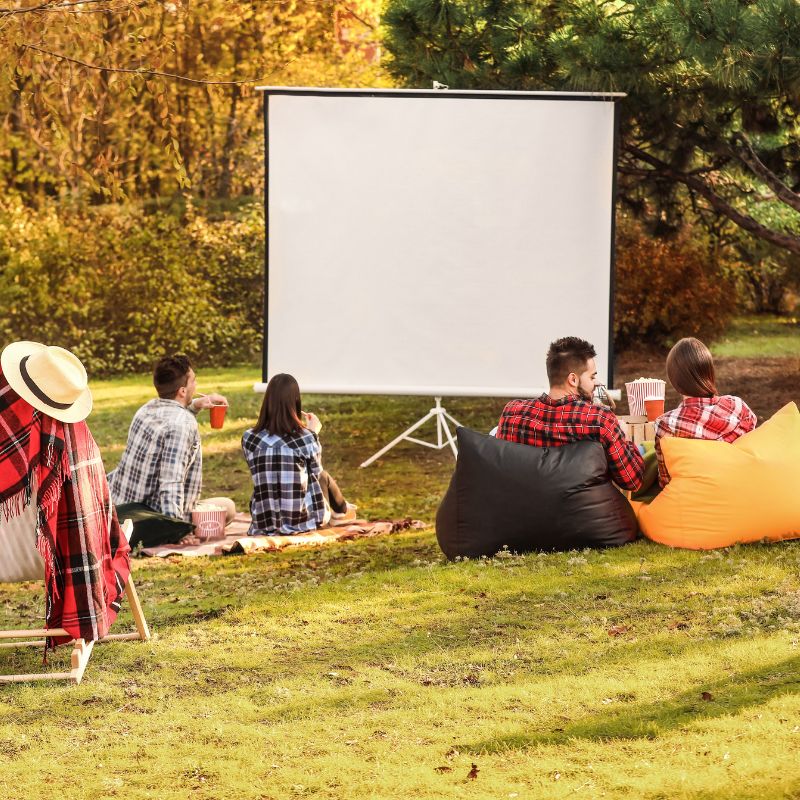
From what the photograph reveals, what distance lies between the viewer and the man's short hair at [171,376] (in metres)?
6.39

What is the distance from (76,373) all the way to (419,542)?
256cm

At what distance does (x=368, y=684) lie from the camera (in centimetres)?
402

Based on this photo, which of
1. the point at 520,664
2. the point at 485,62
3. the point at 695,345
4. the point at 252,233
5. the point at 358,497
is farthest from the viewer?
the point at 252,233

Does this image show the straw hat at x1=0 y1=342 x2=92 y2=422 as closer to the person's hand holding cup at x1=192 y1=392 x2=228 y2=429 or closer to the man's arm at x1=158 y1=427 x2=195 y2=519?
the man's arm at x1=158 y1=427 x2=195 y2=519

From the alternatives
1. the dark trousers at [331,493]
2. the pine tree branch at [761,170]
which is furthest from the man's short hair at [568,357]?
the pine tree branch at [761,170]

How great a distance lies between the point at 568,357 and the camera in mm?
5445

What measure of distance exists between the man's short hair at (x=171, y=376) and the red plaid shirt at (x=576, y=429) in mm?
1826

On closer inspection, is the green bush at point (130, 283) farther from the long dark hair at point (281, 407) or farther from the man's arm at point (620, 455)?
the man's arm at point (620, 455)

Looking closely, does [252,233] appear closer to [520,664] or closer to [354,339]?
[354,339]

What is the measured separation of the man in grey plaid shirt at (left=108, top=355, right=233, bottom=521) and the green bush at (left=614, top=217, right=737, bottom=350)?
24.0 feet

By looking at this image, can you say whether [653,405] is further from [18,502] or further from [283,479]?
Answer: [18,502]

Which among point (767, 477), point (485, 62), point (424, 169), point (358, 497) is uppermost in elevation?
point (485, 62)

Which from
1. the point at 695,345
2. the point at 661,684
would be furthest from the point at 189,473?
the point at 661,684

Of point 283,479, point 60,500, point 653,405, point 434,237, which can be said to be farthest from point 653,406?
point 60,500
